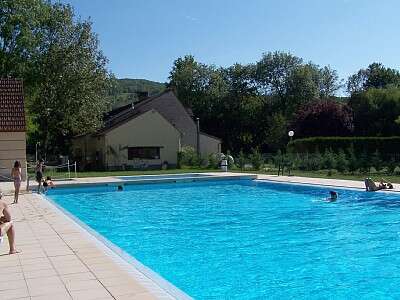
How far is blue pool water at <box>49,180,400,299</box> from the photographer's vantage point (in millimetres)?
8633

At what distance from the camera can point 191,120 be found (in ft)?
165

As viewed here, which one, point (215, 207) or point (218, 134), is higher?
point (218, 134)

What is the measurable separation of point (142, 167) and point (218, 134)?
71.6ft

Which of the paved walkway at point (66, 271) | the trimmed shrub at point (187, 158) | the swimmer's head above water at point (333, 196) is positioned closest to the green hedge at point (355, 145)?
the trimmed shrub at point (187, 158)

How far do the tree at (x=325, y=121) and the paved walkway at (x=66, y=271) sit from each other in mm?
38620

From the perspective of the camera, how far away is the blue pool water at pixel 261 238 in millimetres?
8633

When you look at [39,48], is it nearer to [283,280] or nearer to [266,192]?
[266,192]

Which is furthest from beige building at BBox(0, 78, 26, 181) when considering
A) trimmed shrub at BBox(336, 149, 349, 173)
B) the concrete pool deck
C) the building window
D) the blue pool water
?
trimmed shrub at BBox(336, 149, 349, 173)

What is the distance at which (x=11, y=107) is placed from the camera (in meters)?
27.0

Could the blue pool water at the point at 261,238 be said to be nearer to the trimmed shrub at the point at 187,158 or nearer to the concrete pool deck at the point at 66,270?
the concrete pool deck at the point at 66,270

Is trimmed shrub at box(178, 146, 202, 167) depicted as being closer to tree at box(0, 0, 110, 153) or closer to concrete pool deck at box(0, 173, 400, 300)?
tree at box(0, 0, 110, 153)

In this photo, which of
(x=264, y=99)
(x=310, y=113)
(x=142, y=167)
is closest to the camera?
(x=142, y=167)

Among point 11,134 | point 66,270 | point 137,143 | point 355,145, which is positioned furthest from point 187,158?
point 66,270

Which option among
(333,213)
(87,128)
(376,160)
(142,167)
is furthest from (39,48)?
(333,213)
